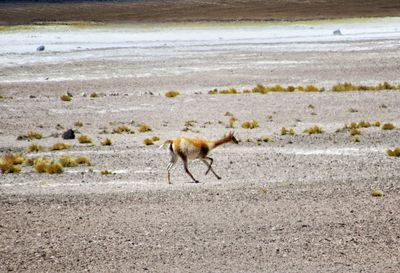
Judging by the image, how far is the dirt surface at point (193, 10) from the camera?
88.6 metres

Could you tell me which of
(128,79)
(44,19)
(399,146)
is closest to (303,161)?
(399,146)

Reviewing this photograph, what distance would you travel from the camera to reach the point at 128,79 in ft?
105

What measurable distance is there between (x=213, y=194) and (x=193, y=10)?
288 ft

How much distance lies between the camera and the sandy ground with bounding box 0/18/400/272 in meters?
8.76

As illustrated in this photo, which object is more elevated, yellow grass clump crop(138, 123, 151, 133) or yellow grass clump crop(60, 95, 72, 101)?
yellow grass clump crop(138, 123, 151, 133)

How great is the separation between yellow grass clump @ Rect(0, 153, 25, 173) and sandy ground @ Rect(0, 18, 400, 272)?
0.22 m

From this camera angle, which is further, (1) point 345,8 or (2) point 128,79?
(1) point 345,8

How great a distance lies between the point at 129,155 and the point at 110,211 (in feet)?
16.8

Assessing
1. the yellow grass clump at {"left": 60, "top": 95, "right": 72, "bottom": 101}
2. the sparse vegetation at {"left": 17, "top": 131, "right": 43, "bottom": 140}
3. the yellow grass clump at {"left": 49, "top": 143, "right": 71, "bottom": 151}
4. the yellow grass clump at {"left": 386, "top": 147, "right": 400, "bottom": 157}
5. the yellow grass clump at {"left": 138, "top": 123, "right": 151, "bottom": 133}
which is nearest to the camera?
the yellow grass clump at {"left": 386, "top": 147, "right": 400, "bottom": 157}

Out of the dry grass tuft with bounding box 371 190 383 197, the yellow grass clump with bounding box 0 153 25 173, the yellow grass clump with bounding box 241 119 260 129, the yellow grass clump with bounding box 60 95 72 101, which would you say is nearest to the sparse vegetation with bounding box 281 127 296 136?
the yellow grass clump with bounding box 241 119 260 129

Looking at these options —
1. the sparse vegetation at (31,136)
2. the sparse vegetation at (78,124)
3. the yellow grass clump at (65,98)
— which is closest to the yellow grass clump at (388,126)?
the sparse vegetation at (78,124)

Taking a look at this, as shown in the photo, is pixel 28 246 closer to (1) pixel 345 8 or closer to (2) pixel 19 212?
(2) pixel 19 212

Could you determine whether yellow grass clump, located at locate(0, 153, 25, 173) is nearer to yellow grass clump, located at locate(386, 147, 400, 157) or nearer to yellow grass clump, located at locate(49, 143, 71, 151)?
yellow grass clump, located at locate(49, 143, 71, 151)

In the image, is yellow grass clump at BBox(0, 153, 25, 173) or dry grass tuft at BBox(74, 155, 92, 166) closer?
yellow grass clump at BBox(0, 153, 25, 173)
